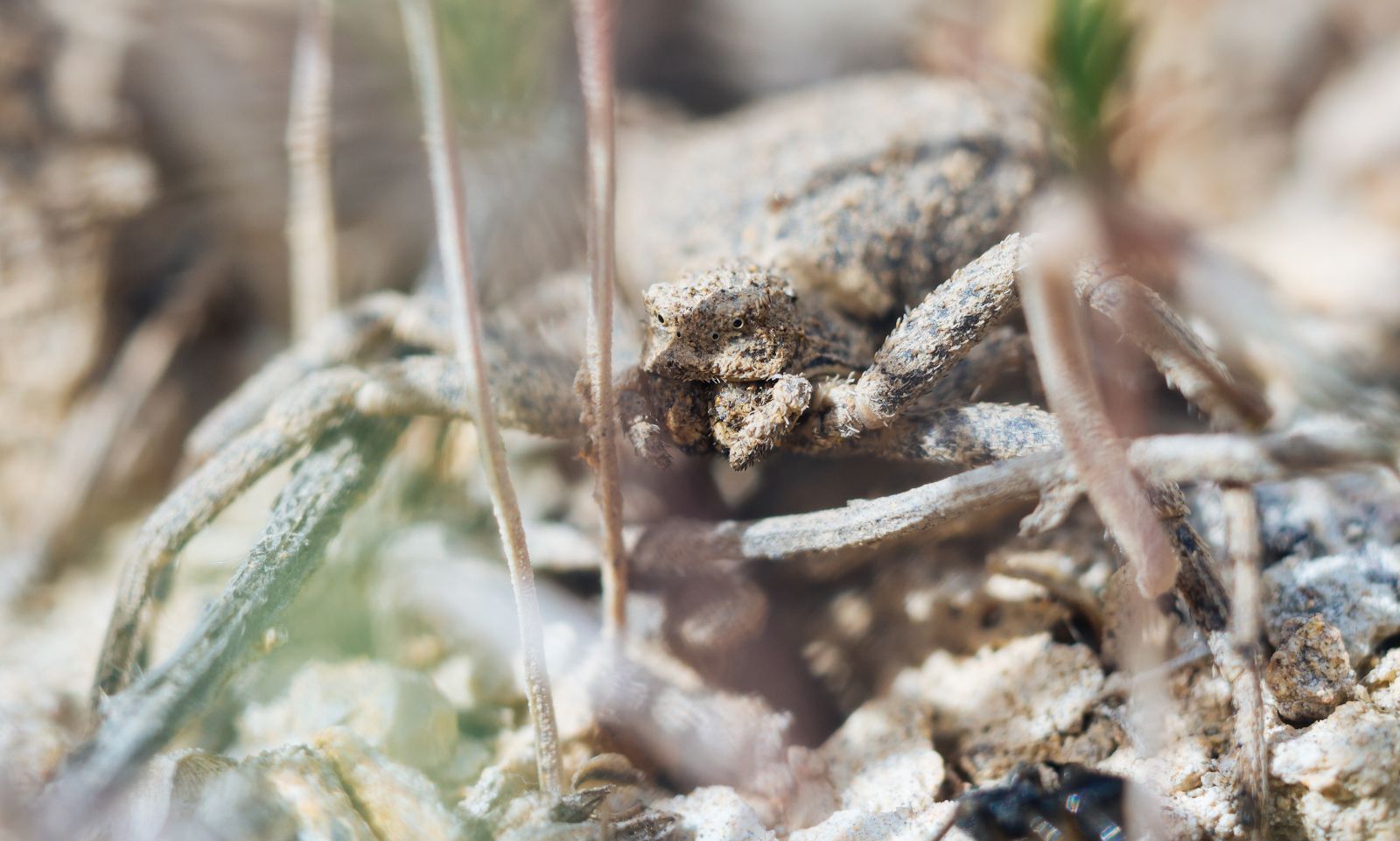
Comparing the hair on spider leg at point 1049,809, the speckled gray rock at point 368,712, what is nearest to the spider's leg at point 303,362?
the speckled gray rock at point 368,712

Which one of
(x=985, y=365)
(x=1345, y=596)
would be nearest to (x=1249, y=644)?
(x=1345, y=596)

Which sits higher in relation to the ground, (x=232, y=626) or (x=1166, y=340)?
(x=1166, y=340)

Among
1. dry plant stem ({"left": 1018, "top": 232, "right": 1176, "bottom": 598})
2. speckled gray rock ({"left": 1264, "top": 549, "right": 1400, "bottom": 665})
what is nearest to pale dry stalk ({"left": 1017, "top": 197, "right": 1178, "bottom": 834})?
dry plant stem ({"left": 1018, "top": 232, "right": 1176, "bottom": 598})

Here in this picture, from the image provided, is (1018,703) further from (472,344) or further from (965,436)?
(472,344)

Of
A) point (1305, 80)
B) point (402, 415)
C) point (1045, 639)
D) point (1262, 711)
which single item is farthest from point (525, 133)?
point (1305, 80)

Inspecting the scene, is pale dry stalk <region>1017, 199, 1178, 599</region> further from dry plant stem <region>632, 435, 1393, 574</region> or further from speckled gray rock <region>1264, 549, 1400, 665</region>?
speckled gray rock <region>1264, 549, 1400, 665</region>

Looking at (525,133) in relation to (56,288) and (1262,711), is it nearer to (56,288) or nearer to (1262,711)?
(56,288)
